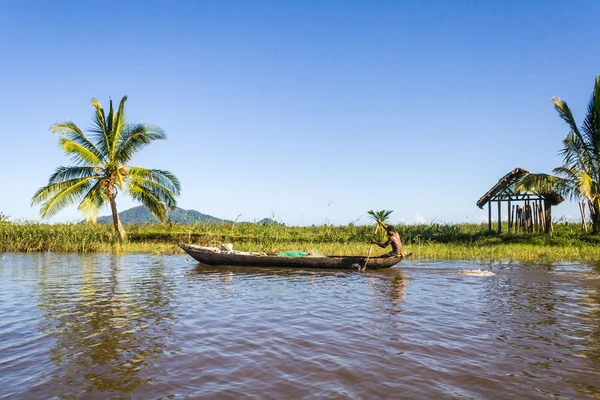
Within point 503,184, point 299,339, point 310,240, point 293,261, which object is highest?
point 503,184

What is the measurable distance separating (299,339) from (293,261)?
7.85 m

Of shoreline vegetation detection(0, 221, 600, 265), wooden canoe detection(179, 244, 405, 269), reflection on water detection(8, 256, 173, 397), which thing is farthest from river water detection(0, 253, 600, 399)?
shoreline vegetation detection(0, 221, 600, 265)

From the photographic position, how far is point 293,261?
1353cm

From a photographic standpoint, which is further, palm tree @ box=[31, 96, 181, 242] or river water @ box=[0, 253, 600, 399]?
palm tree @ box=[31, 96, 181, 242]

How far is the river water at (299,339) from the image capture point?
164 inches

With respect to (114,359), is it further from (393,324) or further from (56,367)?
(393,324)

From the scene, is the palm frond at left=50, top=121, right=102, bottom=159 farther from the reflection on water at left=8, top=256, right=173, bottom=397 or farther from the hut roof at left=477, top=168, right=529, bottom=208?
the hut roof at left=477, top=168, right=529, bottom=208

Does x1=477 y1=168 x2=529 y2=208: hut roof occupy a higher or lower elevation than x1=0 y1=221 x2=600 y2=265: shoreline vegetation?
higher

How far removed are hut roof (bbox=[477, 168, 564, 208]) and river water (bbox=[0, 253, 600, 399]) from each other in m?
11.4

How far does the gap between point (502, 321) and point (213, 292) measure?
5462mm

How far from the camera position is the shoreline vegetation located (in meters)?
16.7

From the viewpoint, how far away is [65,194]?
18.9 metres

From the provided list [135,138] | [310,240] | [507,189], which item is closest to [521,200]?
[507,189]

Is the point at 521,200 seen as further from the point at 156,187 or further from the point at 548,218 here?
the point at 156,187
